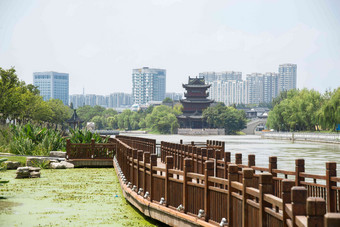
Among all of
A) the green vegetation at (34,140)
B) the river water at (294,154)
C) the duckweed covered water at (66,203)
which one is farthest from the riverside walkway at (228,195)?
the river water at (294,154)

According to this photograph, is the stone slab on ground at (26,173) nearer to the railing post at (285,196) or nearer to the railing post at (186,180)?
the railing post at (186,180)

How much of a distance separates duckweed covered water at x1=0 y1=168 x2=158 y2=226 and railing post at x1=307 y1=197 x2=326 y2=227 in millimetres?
7319

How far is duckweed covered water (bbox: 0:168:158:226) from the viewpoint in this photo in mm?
12203

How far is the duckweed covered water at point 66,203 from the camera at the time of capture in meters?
12.2

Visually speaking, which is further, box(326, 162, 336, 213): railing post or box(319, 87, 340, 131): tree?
box(319, 87, 340, 131): tree

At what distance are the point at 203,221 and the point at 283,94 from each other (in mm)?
153703

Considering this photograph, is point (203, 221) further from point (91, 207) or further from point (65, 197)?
point (65, 197)

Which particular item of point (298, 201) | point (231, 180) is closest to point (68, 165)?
point (231, 180)

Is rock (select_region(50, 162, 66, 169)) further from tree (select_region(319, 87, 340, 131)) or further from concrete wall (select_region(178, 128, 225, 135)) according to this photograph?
concrete wall (select_region(178, 128, 225, 135))

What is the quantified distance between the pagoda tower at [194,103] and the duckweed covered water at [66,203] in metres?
126

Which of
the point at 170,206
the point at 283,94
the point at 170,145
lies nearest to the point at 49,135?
the point at 170,145

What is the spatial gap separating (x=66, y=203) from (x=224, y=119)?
129561mm

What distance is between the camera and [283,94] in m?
159

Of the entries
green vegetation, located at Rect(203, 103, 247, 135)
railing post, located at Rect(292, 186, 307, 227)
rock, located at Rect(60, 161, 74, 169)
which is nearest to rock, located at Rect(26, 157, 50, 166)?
rock, located at Rect(60, 161, 74, 169)
